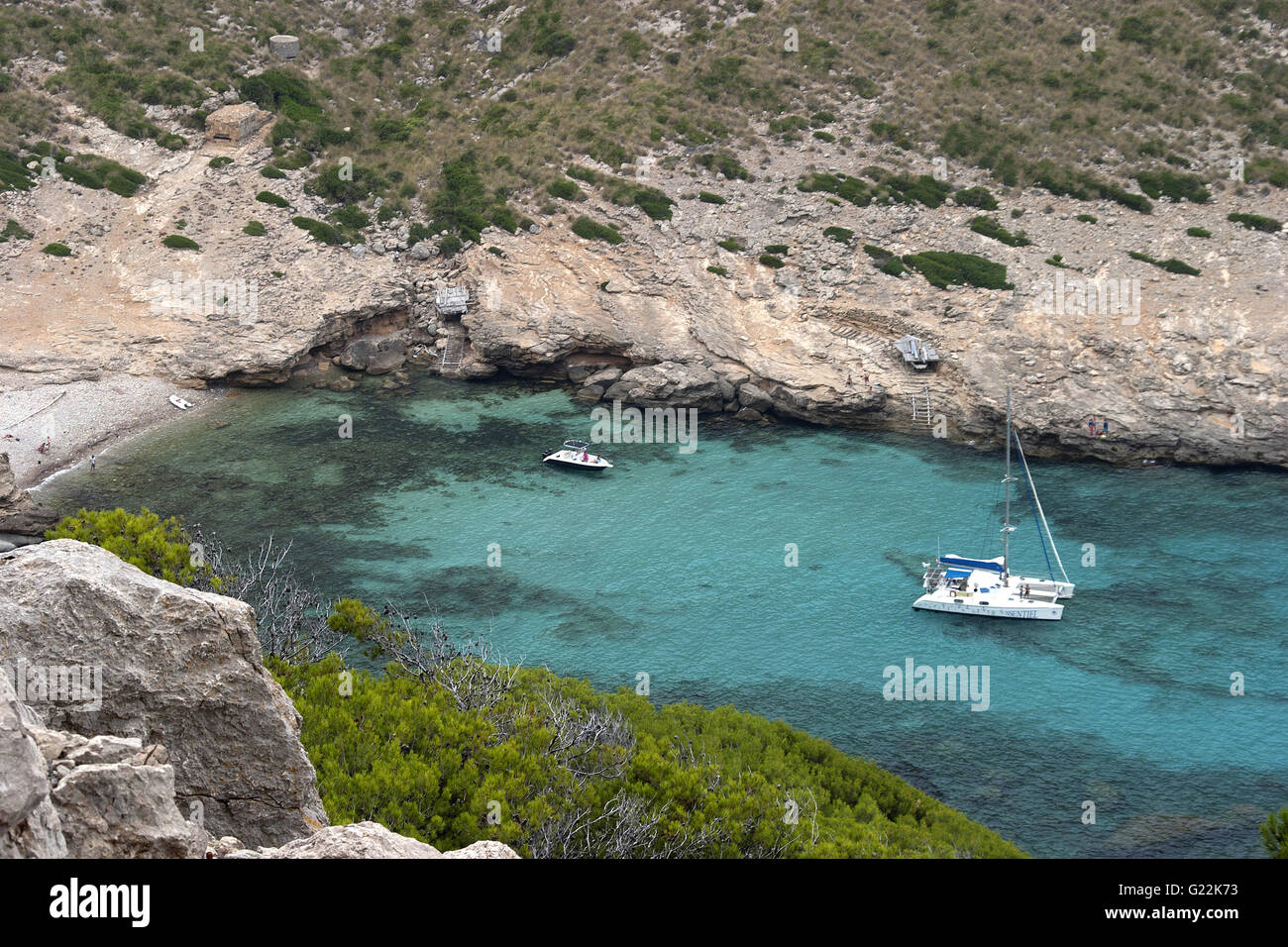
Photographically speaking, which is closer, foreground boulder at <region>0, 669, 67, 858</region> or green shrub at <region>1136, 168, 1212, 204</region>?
foreground boulder at <region>0, 669, 67, 858</region>

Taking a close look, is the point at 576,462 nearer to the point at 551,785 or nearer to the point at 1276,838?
the point at 551,785

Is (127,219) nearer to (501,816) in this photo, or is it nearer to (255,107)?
(255,107)

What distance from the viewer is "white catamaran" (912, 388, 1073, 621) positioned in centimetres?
4772

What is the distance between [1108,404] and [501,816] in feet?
163

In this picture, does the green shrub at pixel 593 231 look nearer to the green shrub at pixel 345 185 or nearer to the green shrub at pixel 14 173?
the green shrub at pixel 345 185

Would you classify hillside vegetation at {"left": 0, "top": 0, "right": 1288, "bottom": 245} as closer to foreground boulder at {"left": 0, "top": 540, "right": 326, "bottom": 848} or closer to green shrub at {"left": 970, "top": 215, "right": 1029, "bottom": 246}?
green shrub at {"left": 970, "top": 215, "right": 1029, "bottom": 246}

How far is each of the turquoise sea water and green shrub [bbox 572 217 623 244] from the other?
13.3m

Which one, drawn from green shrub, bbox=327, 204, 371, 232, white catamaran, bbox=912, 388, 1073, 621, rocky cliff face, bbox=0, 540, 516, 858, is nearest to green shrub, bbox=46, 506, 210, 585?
rocky cliff face, bbox=0, 540, 516, 858

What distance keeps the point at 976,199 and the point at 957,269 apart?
8.75 metres

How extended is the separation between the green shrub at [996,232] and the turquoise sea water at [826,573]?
1825 centimetres

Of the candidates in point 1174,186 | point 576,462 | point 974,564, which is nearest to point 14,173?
point 576,462

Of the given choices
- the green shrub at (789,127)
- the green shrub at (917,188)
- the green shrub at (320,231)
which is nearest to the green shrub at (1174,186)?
the green shrub at (917,188)

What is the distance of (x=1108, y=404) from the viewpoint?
62562mm

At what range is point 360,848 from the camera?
11484 mm
